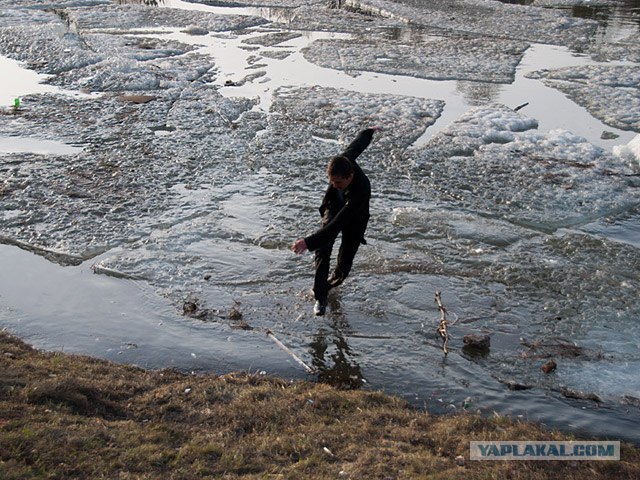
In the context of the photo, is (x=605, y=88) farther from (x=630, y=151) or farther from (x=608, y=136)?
(x=630, y=151)

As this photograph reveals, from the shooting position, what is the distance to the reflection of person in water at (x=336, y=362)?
6.11m

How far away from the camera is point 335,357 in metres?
6.47

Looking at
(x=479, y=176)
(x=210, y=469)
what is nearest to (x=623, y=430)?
(x=210, y=469)

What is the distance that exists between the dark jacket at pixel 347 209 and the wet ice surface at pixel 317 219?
1.10 m

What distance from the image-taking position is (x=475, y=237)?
8.77 m

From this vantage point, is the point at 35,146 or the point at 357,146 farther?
the point at 35,146

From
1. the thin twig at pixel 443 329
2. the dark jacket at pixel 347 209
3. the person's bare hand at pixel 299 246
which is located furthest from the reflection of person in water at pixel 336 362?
the person's bare hand at pixel 299 246

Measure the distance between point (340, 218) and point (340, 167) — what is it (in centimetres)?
55

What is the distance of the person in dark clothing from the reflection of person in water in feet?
1.20

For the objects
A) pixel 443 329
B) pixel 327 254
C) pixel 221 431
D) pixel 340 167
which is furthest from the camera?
pixel 327 254

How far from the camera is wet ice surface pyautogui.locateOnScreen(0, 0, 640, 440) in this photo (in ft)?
21.3

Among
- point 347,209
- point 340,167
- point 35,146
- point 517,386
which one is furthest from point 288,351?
point 35,146

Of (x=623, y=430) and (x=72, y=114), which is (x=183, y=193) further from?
(x=623, y=430)

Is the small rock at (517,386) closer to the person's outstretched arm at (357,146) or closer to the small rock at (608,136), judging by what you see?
the person's outstretched arm at (357,146)
